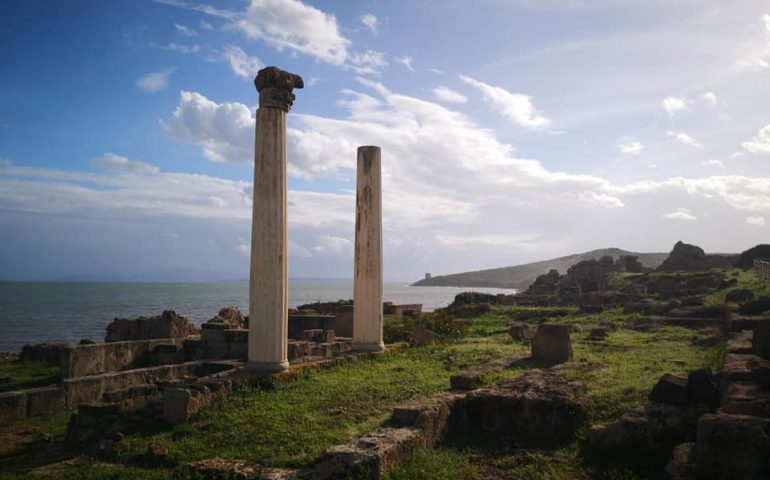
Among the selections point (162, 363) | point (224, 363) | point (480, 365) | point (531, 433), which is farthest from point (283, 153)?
point (162, 363)

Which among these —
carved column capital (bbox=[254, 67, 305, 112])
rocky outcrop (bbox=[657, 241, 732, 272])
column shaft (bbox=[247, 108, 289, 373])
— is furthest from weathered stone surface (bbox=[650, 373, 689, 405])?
rocky outcrop (bbox=[657, 241, 732, 272])

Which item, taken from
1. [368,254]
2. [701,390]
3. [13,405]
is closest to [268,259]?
[368,254]

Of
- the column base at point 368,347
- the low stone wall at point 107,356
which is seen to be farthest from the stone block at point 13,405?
the column base at point 368,347

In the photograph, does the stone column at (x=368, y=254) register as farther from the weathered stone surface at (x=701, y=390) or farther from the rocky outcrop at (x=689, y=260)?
the rocky outcrop at (x=689, y=260)

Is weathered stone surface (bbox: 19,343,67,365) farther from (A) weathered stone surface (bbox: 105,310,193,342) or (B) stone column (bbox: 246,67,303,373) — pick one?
(B) stone column (bbox: 246,67,303,373)

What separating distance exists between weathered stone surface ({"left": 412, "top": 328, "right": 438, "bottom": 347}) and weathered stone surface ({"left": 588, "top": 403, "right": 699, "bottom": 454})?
10.8 metres

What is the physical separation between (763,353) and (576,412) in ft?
11.6

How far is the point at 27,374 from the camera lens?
16.7 meters

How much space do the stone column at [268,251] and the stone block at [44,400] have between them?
14.2 feet

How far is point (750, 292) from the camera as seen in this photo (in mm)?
20391

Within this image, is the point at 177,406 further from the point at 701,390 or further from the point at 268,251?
the point at 701,390

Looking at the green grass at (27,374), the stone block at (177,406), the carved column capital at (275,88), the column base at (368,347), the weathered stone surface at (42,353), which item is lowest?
the green grass at (27,374)

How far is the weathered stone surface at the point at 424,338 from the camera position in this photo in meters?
18.0

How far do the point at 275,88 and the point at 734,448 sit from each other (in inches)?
396
